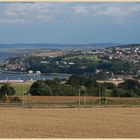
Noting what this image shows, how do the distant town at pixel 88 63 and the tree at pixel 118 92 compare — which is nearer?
the tree at pixel 118 92

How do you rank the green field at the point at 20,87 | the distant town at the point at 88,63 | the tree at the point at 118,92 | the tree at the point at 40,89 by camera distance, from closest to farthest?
the tree at the point at 40,89
the tree at the point at 118,92
the green field at the point at 20,87
the distant town at the point at 88,63

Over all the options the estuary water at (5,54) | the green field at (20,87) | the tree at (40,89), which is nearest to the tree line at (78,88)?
the tree at (40,89)

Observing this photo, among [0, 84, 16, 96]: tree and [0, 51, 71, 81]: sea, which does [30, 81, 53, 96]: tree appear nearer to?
[0, 84, 16, 96]: tree

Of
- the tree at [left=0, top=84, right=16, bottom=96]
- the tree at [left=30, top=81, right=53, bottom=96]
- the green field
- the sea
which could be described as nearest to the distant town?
the sea

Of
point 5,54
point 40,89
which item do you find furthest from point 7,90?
point 5,54

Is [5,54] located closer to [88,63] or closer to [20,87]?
[88,63]

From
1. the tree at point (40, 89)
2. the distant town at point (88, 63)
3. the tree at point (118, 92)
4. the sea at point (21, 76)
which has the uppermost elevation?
the distant town at point (88, 63)

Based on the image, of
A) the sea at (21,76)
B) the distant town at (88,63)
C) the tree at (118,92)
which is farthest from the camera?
the distant town at (88,63)

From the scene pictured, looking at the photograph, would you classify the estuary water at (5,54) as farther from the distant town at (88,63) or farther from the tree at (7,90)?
the tree at (7,90)

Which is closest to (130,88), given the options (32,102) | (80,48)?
(32,102)
